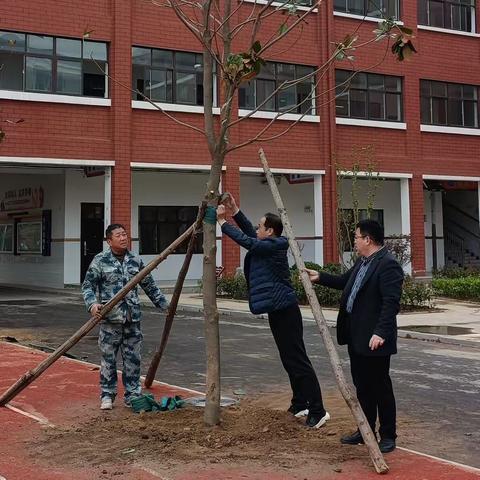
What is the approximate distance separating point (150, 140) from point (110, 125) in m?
1.36

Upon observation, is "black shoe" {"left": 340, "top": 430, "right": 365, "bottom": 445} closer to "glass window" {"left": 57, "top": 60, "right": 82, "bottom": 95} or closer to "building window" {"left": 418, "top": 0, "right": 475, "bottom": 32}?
"glass window" {"left": 57, "top": 60, "right": 82, "bottom": 95}

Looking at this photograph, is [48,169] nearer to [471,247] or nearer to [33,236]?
[33,236]

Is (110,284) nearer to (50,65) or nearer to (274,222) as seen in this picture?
(274,222)

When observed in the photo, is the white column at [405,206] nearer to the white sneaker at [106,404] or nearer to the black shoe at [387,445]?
the white sneaker at [106,404]

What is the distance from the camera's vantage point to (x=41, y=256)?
2566 centimetres

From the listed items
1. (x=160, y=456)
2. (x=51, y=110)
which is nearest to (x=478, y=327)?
(x=160, y=456)

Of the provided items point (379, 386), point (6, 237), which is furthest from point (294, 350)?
point (6, 237)

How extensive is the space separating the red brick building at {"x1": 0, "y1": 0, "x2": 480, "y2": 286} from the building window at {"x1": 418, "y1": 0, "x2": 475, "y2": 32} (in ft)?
0.19

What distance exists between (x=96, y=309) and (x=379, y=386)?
2.66 metres

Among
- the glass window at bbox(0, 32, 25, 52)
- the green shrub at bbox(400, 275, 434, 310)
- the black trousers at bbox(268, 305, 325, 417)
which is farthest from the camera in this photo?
the glass window at bbox(0, 32, 25, 52)

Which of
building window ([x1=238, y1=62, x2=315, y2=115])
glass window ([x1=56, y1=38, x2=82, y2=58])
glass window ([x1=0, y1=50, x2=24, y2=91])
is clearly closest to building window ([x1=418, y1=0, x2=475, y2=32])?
building window ([x1=238, y1=62, x2=315, y2=115])

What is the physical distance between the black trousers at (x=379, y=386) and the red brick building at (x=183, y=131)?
15.1 meters

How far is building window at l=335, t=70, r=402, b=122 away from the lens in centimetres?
2495

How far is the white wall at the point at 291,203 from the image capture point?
1062 inches
